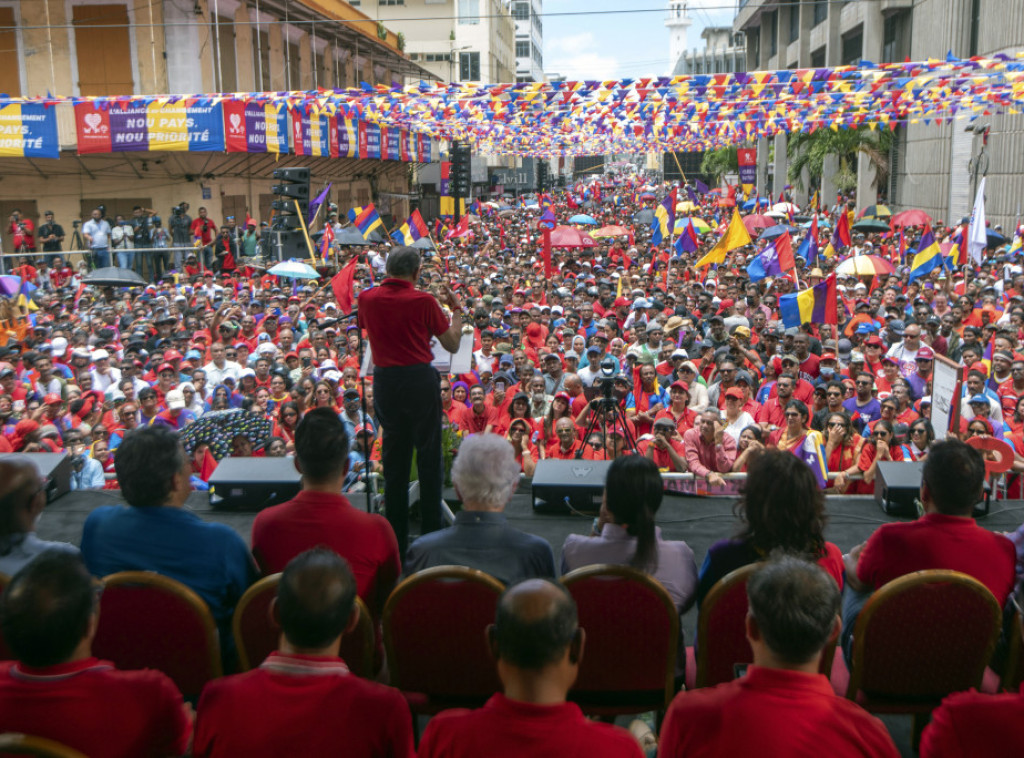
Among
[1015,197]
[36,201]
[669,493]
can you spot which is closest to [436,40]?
[36,201]

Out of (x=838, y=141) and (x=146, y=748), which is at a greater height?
(x=838, y=141)

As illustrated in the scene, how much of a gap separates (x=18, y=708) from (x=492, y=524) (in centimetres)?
167

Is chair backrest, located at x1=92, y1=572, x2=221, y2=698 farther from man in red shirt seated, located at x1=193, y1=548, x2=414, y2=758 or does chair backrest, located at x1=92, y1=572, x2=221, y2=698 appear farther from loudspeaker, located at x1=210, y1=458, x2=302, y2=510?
loudspeaker, located at x1=210, y1=458, x2=302, y2=510

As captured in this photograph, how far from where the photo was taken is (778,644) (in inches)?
94.3

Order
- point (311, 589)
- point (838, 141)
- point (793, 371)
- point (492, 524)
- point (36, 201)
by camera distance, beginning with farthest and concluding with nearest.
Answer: point (838, 141) < point (36, 201) < point (793, 371) < point (492, 524) < point (311, 589)

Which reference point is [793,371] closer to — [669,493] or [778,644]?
Answer: [669,493]

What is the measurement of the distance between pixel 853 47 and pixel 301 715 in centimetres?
4024

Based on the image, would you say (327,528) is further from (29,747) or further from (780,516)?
(780,516)

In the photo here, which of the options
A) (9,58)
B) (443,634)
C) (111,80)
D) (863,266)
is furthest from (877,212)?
(443,634)

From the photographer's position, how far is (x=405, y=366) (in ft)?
16.0

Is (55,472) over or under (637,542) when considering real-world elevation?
under

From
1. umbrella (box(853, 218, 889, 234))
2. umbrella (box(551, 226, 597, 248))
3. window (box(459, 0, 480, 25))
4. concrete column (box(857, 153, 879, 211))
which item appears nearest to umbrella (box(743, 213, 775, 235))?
umbrella (box(853, 218, 889, 234))

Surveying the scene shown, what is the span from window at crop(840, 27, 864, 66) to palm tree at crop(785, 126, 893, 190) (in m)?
3.47

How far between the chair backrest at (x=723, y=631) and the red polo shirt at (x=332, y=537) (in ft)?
3.94
